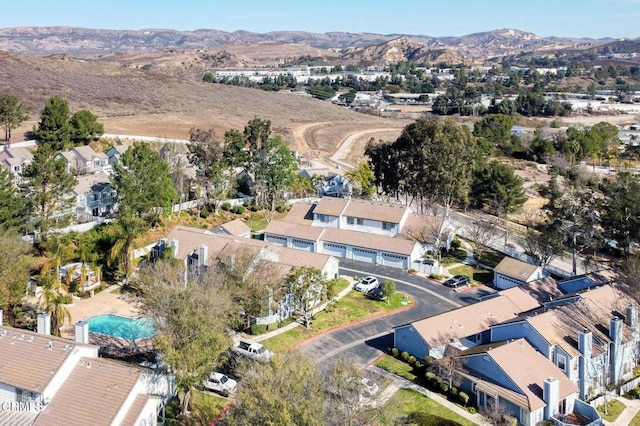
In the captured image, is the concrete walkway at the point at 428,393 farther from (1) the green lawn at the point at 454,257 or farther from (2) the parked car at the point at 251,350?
(1) the green lawn at the point at 454,257

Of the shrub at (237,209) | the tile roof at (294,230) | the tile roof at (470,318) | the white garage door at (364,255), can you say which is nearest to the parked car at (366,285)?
the white garage door at (364,255)

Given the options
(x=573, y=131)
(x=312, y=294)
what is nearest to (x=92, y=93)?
(x=573, y=131)

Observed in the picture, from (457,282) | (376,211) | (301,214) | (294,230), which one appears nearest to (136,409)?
(457,282)

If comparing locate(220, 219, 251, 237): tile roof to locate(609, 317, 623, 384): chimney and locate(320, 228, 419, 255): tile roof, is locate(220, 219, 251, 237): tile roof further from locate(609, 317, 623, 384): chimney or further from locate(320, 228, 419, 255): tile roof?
locate(609, 317, 623, 384): chimney

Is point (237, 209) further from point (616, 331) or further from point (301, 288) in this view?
point (616, 331)

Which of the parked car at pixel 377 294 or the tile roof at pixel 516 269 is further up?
the tile roof at pixel 516 269
